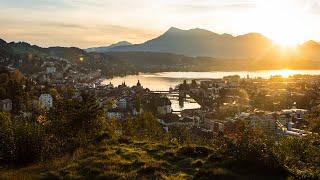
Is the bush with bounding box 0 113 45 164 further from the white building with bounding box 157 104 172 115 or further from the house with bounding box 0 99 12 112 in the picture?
the white building with bounding box 157 104 172 115

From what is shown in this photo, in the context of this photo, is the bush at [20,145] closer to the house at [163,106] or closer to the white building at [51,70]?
the house at [163,106]

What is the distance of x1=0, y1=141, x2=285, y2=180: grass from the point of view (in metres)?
10.8

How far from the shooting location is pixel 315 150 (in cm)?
1388

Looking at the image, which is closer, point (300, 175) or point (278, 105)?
point (300, 175)

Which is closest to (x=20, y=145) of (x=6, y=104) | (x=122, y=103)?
(x=6, y=104)

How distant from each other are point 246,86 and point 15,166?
487 feet

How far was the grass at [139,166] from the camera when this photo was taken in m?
10.8

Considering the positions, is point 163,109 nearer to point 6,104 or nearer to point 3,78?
point 3,78

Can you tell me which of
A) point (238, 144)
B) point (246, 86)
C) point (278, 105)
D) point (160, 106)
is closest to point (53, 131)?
point (238, 144)

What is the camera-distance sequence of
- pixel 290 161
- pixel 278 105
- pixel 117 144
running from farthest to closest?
pixel 278 105 < pixel 117 144 < pixel 290 161

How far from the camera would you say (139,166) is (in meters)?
12.0

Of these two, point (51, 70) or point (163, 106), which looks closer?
point (163, 106)

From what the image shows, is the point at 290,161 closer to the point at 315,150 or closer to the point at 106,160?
the point at 315,150

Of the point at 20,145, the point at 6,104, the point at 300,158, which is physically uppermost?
the point at 20,145
